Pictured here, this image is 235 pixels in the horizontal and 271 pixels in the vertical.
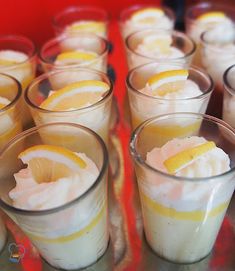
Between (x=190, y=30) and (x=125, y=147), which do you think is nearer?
(x=125, y=147)

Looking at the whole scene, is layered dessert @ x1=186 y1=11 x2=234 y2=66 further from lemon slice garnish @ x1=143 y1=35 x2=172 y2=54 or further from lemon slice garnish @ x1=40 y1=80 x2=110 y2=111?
lemon slice garnish @ x1=40 y1=80 x2=110 y2=111

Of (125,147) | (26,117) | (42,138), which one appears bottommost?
(125,147)

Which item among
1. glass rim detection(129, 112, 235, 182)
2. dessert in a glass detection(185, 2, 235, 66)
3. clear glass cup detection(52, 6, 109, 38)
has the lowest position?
clear glass cup detection(52, 6, 109, 38)

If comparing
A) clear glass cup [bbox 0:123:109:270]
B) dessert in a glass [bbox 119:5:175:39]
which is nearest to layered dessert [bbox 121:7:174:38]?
dessert in a glass [bbox 119:5:175:39]

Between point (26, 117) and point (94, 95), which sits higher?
point (94, 95)

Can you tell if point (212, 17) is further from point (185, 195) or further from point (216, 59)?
point (185, 195)

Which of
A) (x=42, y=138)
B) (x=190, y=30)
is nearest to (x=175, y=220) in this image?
(x=42, y=138)

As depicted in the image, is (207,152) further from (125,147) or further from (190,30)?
(190,30)
